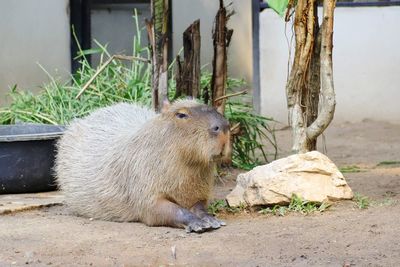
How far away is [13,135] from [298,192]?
2.18 m

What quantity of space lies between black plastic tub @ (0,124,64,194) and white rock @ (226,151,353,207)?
1.55 m

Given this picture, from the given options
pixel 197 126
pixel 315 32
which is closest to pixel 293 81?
pixel 315 32

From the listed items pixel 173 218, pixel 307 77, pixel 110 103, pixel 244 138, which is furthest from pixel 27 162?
pixel 307 77

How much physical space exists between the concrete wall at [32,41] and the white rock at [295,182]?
15.7 ft

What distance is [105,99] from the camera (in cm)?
777

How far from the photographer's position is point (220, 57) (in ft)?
23.1

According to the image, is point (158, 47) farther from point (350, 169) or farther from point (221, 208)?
point (350, 169)

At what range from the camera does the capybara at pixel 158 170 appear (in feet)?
17.5

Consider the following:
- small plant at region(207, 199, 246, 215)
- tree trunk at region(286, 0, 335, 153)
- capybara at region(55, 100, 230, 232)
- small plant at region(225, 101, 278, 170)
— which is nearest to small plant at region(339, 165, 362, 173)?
small plant at region(225, 101, 278, 170)

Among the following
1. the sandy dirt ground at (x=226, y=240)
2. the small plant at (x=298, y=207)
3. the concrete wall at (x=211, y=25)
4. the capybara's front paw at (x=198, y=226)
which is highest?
the concrete wall at (x=211, y=25)

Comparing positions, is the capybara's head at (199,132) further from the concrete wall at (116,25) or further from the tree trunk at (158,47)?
the concrete wall at (116,25)

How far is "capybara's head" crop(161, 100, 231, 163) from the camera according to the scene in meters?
5.30

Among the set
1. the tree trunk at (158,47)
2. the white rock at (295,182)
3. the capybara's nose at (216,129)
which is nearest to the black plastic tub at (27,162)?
the tree trunk at (158,47)

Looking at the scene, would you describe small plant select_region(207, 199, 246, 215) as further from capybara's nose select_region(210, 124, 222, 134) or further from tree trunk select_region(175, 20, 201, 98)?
tree trunk select_region(175, 20, 201, 98)
